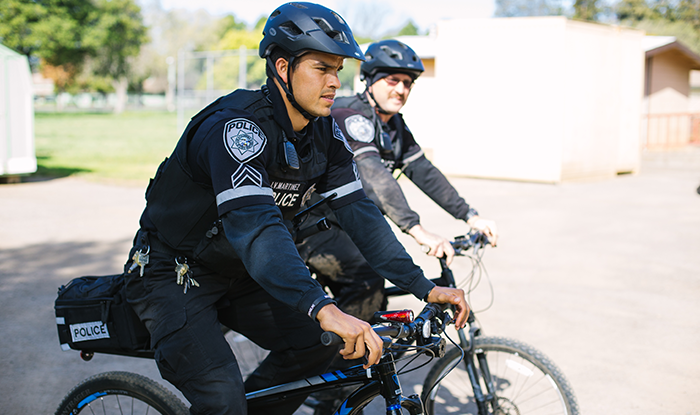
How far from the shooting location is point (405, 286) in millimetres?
2617

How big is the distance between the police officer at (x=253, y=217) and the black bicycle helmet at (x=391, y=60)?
1.49 meters

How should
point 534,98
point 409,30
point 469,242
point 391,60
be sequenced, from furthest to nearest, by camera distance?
point 409,30, point 534,98, point 391,60, point 469,242

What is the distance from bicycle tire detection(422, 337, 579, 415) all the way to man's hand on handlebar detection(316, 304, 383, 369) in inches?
44.0

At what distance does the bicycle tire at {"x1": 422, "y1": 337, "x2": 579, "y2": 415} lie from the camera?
3105 mm

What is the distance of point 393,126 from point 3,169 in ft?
35.9

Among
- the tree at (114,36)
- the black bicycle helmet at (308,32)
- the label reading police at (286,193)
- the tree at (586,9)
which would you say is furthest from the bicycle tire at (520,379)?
the tree at (586,9)

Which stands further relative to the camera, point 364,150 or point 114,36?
point 114,36

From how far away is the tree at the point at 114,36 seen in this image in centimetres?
5419

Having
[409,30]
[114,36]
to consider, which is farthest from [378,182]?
[409,30]

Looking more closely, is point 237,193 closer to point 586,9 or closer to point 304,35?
point 304,35

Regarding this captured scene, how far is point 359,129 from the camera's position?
377 cm

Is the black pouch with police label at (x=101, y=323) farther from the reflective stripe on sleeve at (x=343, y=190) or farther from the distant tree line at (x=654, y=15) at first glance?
the distant tree line at (x=654, y=15)

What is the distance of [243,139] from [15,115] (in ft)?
40.4

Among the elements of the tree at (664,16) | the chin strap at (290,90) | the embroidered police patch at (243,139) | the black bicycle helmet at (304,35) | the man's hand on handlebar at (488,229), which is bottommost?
the man's hand on handlebar at (488,229)
